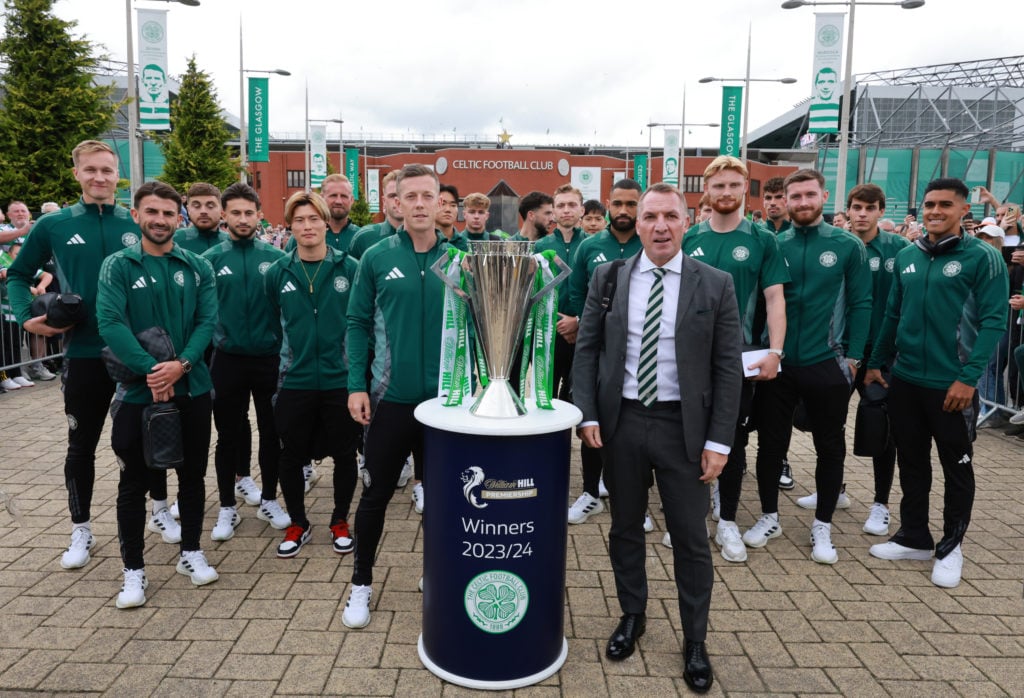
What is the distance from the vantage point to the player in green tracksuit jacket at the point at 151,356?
12.6 feet

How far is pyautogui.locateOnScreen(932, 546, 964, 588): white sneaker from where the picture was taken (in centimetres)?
431

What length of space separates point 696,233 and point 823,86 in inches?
477

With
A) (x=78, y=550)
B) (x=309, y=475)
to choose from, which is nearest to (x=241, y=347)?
(x=78, y=550)

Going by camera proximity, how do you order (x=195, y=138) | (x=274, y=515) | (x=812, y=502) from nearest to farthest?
1. (x=274, y=515)
2. (x=812, y=502)
3. (x=195, y=138)

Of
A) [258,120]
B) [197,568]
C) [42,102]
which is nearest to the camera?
[197,568]

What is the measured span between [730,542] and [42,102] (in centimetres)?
1463

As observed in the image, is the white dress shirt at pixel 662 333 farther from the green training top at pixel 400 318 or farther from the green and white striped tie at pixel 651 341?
the green training top at pixel 400 318

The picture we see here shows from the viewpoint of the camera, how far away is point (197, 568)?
4227 millimetres

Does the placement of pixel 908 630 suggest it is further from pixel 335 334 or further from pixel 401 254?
pixel 335 334

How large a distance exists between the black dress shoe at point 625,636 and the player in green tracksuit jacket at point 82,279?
10.4 ft


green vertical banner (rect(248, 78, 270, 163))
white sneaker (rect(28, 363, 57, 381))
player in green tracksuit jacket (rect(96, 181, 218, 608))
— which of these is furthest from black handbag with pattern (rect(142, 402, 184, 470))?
green vertical banner (rect(248, 78, 270, 163))

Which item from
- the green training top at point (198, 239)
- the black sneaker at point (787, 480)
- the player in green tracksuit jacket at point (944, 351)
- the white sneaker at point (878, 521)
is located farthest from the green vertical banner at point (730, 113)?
the green training top at point (198, 239)

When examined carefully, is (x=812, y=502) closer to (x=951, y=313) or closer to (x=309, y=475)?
(x=951, y=313)

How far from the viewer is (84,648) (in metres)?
3.51
